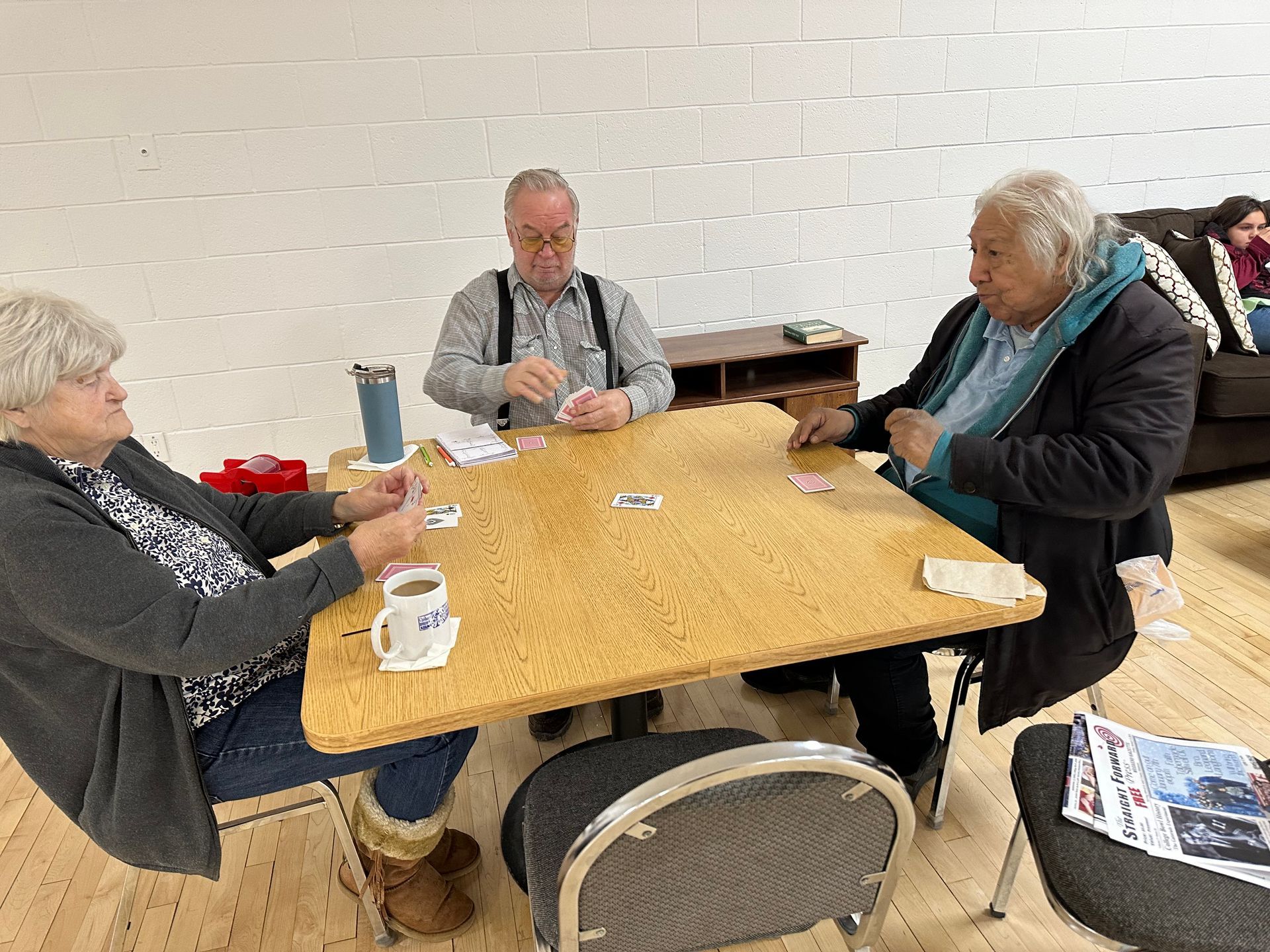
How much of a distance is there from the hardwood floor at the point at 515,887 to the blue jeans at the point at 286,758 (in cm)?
39

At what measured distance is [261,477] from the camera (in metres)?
2.50

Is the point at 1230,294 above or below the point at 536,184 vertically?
below

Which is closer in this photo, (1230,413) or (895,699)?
(895,699)

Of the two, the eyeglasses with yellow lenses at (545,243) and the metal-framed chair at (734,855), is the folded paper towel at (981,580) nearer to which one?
the metal-framed chair at (734,855)

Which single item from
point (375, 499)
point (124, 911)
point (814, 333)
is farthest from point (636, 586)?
point (814, 333)

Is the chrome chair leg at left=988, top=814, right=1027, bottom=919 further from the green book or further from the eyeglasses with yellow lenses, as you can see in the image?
the green book

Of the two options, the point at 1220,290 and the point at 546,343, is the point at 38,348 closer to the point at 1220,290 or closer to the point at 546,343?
the point at 546,343

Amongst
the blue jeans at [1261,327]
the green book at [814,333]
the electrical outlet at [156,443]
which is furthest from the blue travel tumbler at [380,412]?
the blue jeans at [1261,327]

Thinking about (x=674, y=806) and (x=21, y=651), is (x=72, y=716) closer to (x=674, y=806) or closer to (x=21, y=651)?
(x=21, y=651)

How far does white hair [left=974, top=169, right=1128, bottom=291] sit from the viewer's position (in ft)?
5.26

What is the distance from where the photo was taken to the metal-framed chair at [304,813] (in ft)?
5.02

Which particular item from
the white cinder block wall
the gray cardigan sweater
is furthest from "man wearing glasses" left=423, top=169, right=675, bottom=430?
the white cinder block wall

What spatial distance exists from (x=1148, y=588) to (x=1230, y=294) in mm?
2323

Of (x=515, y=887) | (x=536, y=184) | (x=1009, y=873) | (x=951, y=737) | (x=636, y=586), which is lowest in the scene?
(x=515, y=887)
